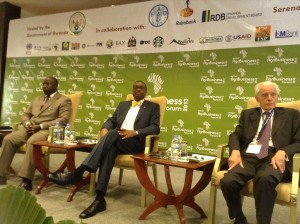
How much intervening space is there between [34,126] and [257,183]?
94.9 inches

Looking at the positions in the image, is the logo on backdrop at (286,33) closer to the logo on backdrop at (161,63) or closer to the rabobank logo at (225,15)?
the rabobank logo at (225,15)

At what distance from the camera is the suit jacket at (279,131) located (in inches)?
90.8

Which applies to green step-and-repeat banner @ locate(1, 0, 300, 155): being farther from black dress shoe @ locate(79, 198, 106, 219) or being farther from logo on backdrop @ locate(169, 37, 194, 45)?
black dress shoe @ locate(79, 198, 106, 219)

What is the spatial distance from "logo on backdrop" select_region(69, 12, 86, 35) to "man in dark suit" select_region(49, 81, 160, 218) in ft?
8.86

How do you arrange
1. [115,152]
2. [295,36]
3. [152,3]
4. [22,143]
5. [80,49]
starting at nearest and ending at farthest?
1. [115,152]
2. [22,143]
3. [295,36]
4. [152,3]
5. [80,49]

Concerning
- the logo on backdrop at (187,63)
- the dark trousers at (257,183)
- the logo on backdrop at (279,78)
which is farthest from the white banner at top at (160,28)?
the dark trousers at (257,183)

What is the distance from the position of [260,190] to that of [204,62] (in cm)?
271

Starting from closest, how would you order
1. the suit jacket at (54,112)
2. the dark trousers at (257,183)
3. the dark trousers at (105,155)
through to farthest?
the dark trousers at (257,183), the dark trousers at (105,155), the suit jacket at (54,112)

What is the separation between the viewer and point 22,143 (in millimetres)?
3404

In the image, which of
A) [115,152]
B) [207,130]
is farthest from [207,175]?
[207,130]

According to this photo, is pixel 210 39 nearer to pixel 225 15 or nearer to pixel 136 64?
pixel 225 15

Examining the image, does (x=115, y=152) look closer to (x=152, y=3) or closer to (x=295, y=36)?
(x=295, y=36)

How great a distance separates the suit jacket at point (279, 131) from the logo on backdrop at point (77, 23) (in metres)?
3.88

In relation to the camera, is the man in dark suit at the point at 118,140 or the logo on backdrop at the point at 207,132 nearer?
the man in dark suit at the point at 118,140
